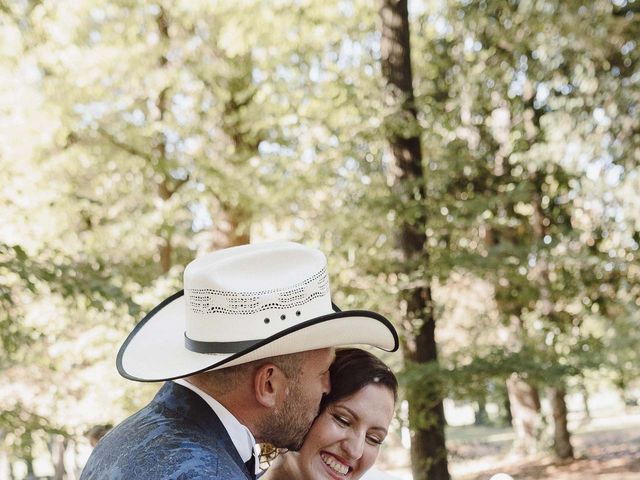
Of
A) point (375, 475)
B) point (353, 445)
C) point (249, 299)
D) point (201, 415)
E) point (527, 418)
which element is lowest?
point (527, 418)

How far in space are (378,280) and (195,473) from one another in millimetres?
5605

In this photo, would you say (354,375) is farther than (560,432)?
No

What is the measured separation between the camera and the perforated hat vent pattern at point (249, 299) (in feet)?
5.31

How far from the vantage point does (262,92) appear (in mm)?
8727

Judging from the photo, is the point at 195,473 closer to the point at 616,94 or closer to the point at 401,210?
the point at 401,210

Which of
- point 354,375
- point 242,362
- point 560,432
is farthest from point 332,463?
point 560,432

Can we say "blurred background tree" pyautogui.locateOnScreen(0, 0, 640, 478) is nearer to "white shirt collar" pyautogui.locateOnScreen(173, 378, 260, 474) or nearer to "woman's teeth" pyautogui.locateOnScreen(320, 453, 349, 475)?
"woman's teeth" pyautogui.locateOnScreen(320, 453, 349, 475)

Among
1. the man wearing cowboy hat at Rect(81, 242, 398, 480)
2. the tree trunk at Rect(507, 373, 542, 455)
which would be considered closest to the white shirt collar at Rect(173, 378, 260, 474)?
the man wearing cowboy hat at Rect(81, 242, 398, 480)

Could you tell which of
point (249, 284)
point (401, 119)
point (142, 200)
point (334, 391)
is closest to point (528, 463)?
point (142, 200)

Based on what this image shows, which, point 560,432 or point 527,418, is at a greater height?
point 527,418

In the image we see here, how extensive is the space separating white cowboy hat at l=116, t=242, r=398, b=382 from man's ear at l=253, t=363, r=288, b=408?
1.3 inches

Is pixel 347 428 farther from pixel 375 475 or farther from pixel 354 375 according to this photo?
pixel 375 475

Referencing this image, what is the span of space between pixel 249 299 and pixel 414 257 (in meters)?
5.13

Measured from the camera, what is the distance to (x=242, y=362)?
5.16 ft
